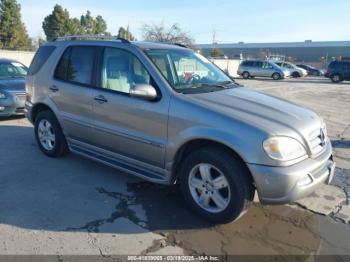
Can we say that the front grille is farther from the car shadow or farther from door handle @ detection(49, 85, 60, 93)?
door handle @ detection(49, 85, 60, 93)

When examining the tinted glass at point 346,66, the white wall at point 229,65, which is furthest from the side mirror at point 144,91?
the white wall at point 229,65

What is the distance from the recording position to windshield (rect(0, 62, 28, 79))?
10.3m

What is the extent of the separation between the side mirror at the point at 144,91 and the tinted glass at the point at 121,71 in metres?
0.20

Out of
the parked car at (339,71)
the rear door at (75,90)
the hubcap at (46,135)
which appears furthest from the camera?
the parked car at (339,71)

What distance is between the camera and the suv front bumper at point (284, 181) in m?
3.61

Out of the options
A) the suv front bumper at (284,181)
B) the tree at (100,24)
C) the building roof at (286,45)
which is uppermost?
the tree at (100,24)

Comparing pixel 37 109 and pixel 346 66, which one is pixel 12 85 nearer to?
pixel 37 109

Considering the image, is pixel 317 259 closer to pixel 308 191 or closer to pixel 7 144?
pixel 308 191

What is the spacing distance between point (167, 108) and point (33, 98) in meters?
3.05

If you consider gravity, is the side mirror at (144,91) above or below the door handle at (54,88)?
above

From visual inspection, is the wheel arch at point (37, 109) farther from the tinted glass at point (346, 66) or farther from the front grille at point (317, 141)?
the tinted glass at point (346, 66)

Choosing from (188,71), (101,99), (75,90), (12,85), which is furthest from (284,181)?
(12,85)

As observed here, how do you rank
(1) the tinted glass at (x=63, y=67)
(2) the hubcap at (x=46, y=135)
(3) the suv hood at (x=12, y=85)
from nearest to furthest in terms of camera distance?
(1) the tinted glass at (x=63, y=67), (2) the hubcap at (x=46, y=135), (3) the suv hood at (x=12, y=85)

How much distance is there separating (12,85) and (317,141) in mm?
7668
